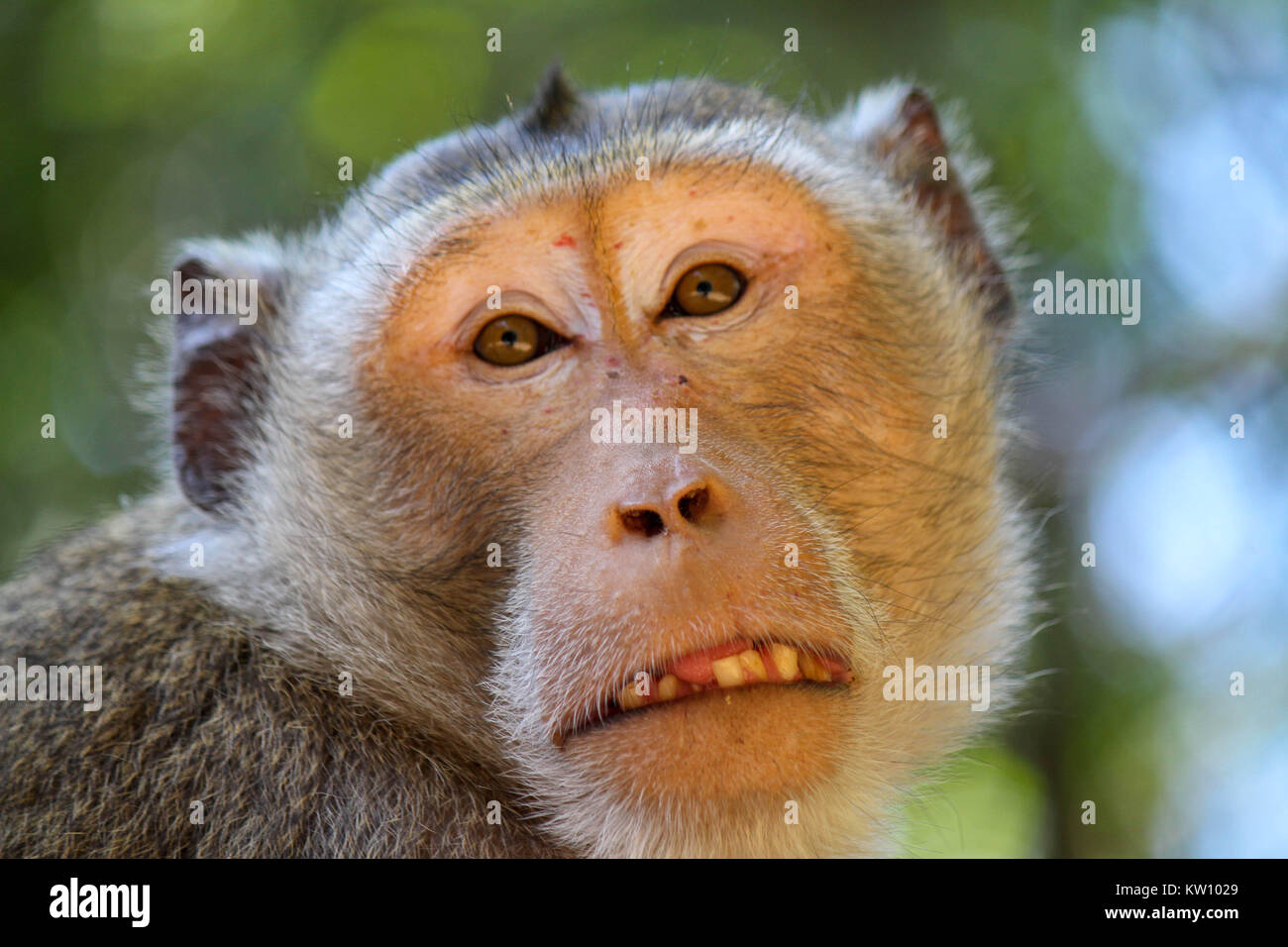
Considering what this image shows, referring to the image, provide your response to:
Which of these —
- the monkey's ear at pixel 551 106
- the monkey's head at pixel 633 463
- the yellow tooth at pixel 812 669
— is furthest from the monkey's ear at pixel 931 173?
the yellow tooth at pixel 812 669

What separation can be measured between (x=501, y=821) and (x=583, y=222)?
170 centimetres

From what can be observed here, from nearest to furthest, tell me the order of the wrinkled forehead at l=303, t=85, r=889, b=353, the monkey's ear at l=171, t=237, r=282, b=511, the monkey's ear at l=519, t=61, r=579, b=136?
the wrinkled forehead at l=303, t=85, r=889, b=353 → the monkey's ear at l=171, t=237, r=282, b=511 → the monkey's ear at l=519, t=61, r=579, b=136

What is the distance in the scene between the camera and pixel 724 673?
277 centimetres

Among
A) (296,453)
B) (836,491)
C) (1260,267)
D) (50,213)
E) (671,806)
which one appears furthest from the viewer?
(50,213)

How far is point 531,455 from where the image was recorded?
3330mm

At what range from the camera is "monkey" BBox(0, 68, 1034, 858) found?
2.86 metres

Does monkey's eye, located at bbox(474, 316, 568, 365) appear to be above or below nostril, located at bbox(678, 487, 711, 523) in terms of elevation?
above

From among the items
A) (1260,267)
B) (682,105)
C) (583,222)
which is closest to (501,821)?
(583,222)

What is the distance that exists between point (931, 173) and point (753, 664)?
8.53 feet

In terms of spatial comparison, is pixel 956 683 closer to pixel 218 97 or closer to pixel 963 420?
pixel 963 420

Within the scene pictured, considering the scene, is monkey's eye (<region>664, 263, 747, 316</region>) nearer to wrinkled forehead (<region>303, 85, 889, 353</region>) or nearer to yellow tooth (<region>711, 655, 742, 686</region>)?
wrinkled forehead (<region>303, 85, 889, 353</region>)

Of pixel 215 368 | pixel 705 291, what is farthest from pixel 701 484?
pixel 215 368

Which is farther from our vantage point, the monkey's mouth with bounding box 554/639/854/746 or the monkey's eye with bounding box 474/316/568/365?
the monkey's eye with bounding box 474/316/568/365

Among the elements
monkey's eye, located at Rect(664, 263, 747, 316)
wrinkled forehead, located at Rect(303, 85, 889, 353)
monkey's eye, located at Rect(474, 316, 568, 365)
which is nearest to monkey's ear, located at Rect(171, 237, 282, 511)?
wrinkled forehead, located at Rect(303, 85, 889, 353)
